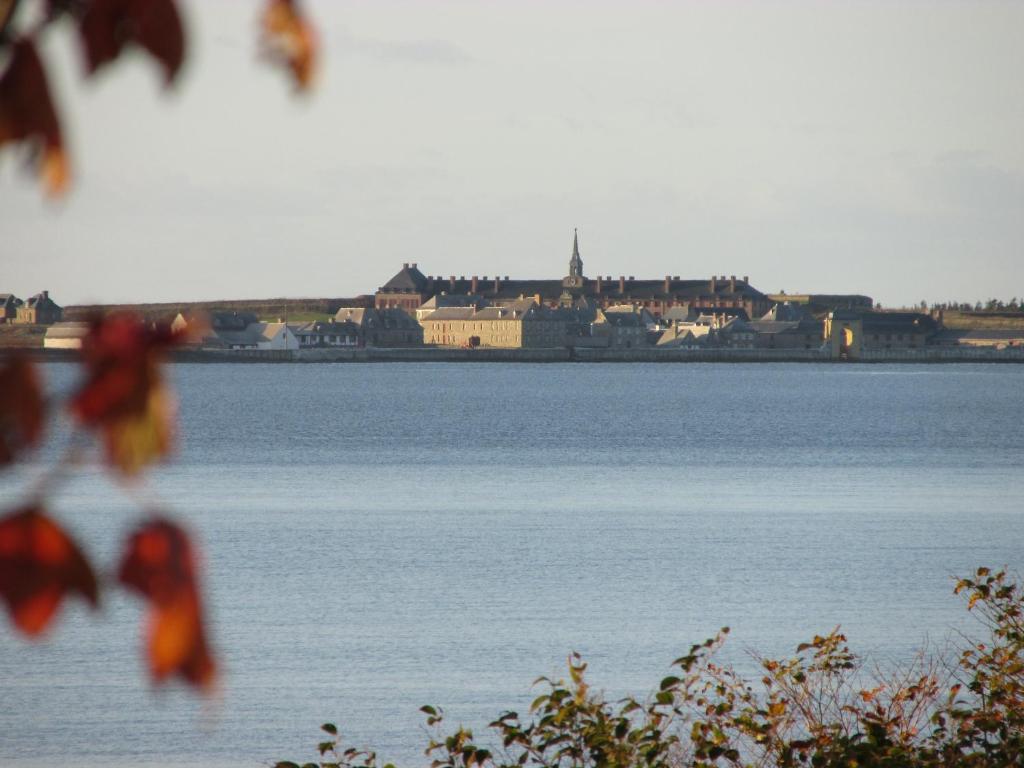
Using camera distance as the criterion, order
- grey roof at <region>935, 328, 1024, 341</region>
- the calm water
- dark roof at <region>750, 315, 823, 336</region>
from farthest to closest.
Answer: grey roof at <region>935, 328, 1024, 341</region> < dark roof at <region>750, 315, 823, 336</region> < the calm water

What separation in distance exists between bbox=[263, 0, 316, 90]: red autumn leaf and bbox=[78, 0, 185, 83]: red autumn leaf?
8 cm

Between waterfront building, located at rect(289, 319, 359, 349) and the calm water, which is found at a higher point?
waterfront building, located at rect(289, 319, 359, 349)

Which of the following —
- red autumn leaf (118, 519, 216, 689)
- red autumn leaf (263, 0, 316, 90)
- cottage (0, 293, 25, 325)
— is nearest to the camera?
red autumn leaf (118, 519, 216, 689)

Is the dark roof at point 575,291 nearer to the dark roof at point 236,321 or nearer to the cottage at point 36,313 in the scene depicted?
the dark roof at point 236,321

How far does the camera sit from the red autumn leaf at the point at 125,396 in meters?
0.90

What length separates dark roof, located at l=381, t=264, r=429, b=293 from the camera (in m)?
170

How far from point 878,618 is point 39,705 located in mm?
9858

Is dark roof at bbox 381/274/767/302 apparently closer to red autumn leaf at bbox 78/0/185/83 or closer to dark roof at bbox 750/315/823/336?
dark roof at bbox 750/315/823/336

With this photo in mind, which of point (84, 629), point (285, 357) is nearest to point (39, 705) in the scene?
point (84, 629)

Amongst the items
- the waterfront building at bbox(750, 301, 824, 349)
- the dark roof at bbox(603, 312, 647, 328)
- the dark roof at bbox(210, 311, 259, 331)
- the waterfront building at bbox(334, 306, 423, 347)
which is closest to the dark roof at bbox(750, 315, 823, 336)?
the waterfront building at bbox(750, 301, 824, 349)

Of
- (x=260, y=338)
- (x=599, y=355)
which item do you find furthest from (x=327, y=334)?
(x=599, y=355)

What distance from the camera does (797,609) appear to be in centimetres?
1816

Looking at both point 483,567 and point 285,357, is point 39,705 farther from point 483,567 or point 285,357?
point 285,357

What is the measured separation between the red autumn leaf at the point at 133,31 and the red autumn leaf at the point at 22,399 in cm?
20
